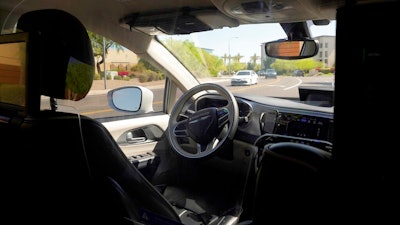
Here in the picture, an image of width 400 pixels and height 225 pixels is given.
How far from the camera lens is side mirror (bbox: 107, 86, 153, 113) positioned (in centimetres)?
230

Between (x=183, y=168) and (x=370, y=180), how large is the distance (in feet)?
7.70

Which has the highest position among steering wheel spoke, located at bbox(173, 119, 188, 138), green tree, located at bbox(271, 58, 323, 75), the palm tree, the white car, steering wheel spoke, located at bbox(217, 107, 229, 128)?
the palm tree

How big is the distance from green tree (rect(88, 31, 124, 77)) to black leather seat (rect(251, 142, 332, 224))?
3.20 ft

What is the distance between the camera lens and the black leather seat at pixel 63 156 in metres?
1.39

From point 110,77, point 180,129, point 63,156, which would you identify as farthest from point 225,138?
point 63,156

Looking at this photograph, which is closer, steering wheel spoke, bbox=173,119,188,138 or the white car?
the white car

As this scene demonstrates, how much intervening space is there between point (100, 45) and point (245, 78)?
0.86 m

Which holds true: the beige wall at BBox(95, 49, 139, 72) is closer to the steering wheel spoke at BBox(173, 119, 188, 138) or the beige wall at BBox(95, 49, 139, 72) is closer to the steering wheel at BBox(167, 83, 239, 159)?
the steering wheel at BBox(167, 83, 239, 159)

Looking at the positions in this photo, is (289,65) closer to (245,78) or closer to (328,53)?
(245,78)

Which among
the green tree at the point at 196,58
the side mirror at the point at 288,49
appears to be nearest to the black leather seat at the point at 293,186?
the side mirror at the point at 288,49

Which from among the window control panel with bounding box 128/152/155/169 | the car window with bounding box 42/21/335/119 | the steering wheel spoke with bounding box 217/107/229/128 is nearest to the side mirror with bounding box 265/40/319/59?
the car window with bounding box 42/21/335/119

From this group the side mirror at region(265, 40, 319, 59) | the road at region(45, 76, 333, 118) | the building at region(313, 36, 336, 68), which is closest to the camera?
the building at region(313, 36, 336, 68)

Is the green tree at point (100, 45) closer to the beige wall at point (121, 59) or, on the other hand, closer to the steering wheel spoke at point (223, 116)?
the beige wall at point (121, 59)

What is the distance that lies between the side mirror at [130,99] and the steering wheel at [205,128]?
1.22ft
